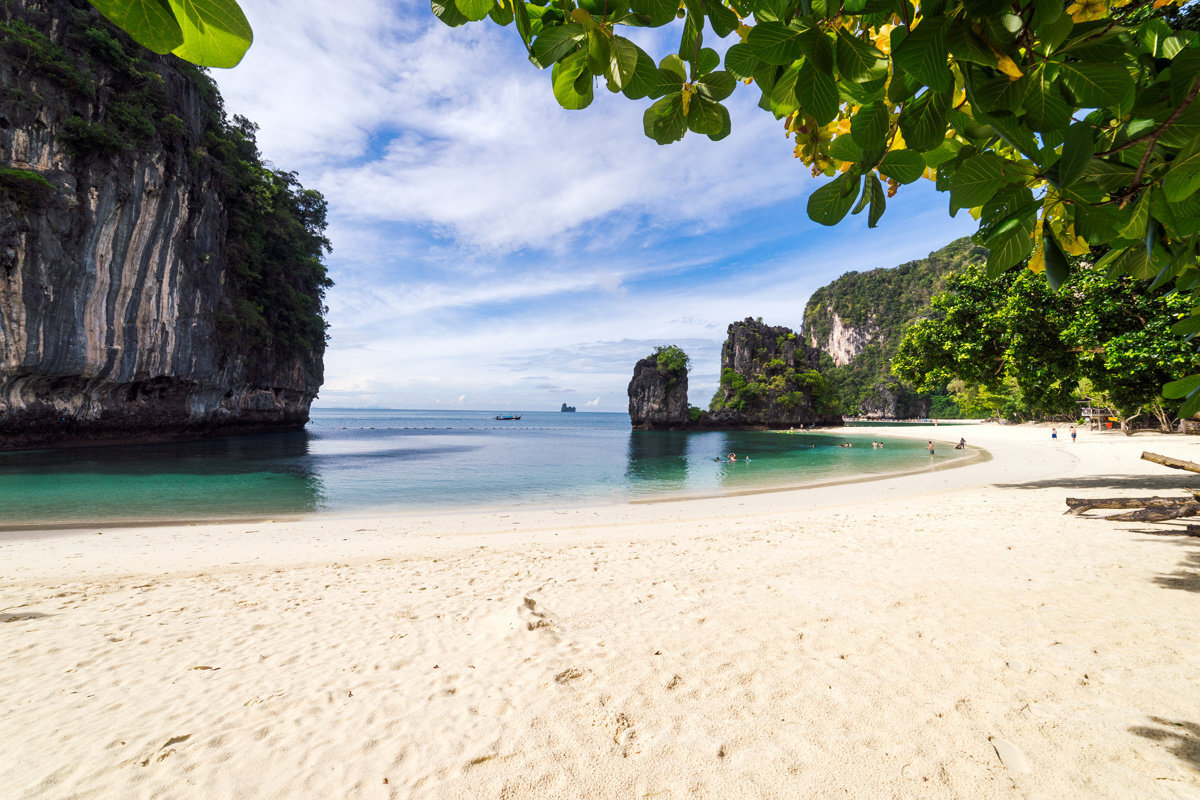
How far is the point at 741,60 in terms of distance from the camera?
1.17 meters

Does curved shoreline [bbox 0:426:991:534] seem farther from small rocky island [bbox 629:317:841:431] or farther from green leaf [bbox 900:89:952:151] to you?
small rocky island [bbox 629:317:841:431]

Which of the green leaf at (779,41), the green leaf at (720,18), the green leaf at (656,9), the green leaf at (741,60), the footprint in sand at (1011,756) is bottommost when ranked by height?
the footprint in sand at (1011,756)

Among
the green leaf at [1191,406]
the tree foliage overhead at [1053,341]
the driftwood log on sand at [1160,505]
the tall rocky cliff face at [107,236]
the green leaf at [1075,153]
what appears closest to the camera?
the green leaf at [1075,153]

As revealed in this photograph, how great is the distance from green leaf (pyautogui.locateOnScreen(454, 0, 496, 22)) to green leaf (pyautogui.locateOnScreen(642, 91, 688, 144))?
49cm

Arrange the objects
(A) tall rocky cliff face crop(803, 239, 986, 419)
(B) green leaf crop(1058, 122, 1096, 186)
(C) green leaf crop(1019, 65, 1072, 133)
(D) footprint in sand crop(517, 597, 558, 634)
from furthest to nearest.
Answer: (A) tall rocky cliff face crop(803, 239, 986, 419) → (D) footprint in sand crop(517, 597, 558, 634) → (C) green leaf crop(1019, 65, 1072, 133) → (B) green leaf crop(1058, 122, 1096, 186)

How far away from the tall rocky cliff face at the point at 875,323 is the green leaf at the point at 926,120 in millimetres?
91924

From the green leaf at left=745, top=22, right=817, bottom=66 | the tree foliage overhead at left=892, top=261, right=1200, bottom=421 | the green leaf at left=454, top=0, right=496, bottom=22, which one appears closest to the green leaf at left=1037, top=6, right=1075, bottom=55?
the green leaf at left=745, top=22, right=817, bottom=66

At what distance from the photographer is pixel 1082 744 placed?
2.16 meters

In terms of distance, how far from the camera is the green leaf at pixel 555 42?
109 centimetres

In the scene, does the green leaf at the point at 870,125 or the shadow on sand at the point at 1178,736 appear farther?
the shadow on sand at the point at 1178,736

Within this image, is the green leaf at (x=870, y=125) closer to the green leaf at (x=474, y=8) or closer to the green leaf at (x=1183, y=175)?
the green leaf at (x=1183, y=175)

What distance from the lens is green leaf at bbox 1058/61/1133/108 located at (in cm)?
100

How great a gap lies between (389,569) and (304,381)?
4351cm

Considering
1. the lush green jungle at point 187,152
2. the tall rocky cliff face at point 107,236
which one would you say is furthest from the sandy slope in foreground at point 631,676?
the lush green jungle at point 187,152
